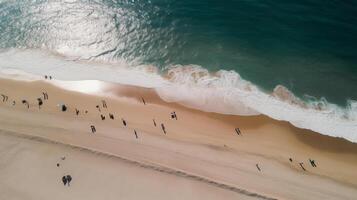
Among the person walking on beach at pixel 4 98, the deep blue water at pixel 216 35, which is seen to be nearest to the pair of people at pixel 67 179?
the person walking on beach at pixel 4 98

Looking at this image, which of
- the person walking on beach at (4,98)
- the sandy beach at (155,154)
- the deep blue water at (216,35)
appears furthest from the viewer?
the deep blue water at (216,35)

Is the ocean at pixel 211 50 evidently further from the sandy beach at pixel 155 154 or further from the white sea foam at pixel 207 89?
the sandy beach at pixel 155 154

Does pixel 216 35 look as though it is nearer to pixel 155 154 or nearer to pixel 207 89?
pixel 207 89

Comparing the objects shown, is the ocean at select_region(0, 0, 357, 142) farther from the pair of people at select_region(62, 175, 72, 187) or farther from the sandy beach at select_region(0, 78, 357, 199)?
the pair of people at select_region(62, 175, 72, 187)

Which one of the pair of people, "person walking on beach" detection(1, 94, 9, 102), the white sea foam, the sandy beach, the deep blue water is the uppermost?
the deep blue water

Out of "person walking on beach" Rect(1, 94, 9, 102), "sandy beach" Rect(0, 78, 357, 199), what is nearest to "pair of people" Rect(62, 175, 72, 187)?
"sandy beach" Rect(0, 78, 357, 199)

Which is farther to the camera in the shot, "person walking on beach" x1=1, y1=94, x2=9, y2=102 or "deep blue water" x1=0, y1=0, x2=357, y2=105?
"deep blue water" x1=0, y1=0, x2=357, y2=105
